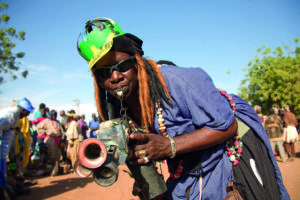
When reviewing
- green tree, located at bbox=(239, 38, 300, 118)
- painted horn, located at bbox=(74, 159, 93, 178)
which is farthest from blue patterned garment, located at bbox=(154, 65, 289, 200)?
green tree, located at bbox=(239, 38, 300, 118)

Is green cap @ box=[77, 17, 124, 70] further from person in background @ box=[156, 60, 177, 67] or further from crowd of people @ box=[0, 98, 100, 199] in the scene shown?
crowd of people @ box=[0, 98, 100, 199]

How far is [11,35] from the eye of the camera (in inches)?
790

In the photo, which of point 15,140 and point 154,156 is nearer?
point 154,156

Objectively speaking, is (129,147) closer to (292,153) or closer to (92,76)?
(92,76)

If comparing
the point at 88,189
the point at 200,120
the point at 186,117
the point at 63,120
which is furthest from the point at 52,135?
the point at 200,120

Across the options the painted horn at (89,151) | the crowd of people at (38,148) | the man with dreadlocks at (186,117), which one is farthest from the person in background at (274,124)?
the painted horn at (89,151)

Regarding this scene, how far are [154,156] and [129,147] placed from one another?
0.54ft

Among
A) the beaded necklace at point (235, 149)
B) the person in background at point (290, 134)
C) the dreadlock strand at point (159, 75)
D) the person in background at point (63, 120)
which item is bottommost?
the person in background at point (290, 134)

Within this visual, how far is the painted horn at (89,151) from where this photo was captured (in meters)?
1.37

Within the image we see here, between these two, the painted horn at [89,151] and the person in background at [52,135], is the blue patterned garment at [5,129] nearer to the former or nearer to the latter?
the painted horn at [89,151]

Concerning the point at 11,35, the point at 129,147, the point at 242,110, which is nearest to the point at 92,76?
the point at 129,147

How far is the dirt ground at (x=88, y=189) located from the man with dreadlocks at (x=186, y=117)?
378 centimetres

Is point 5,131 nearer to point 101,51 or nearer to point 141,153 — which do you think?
point 101,51

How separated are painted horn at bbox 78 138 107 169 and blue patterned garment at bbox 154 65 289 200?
50cm
